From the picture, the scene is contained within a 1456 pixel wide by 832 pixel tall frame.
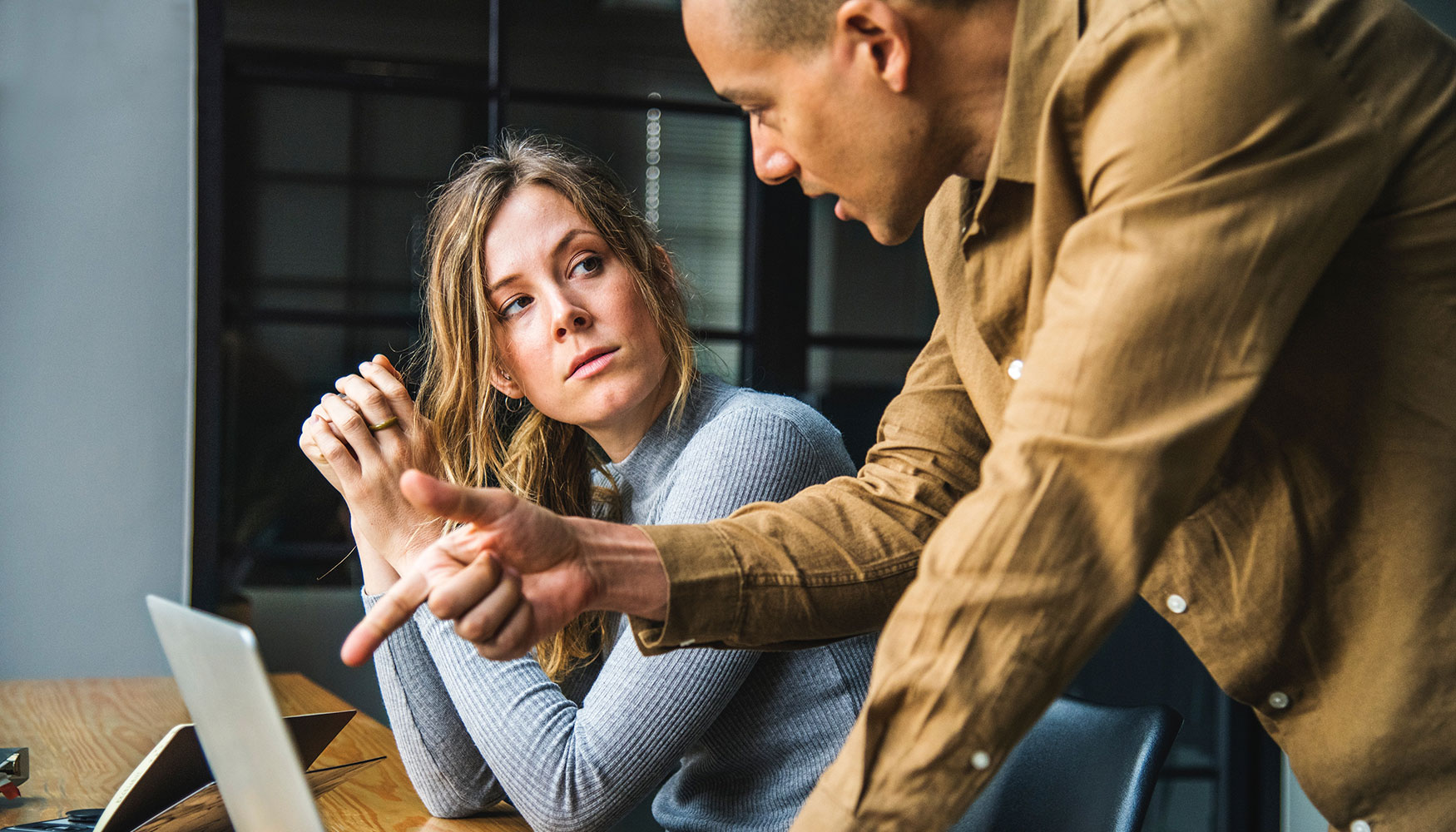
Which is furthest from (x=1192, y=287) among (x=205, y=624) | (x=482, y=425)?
(x=482, y=425)

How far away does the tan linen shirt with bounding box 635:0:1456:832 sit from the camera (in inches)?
23.5

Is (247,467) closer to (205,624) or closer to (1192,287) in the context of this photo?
(205,624)

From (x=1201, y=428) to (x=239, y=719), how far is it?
0.51m

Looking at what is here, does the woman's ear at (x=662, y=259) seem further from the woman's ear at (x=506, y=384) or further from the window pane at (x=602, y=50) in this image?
the window pane at (x=602, y=50)

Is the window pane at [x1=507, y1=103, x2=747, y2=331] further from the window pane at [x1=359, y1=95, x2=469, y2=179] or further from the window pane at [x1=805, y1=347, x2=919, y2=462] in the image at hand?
the window pane at [x1=359, y1=95, x2=469, y2=179]

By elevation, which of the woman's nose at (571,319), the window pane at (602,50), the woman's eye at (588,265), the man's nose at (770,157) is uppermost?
the window pane at (602,50)

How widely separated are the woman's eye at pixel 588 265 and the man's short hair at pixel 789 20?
2.37 ft

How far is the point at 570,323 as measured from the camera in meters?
1.39

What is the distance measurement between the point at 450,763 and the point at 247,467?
1.86 metres

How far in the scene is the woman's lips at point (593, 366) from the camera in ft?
4.60

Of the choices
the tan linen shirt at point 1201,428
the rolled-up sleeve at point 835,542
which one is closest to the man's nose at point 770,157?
the tan linen shirt at point 1201,428

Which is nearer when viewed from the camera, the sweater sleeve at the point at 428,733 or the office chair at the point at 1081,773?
the office chair at the point at 1081,773

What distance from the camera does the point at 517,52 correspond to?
118 inches

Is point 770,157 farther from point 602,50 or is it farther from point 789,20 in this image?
point 602,50
